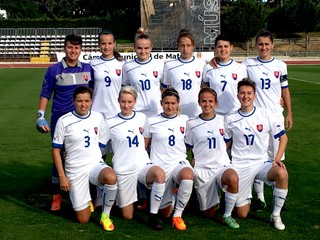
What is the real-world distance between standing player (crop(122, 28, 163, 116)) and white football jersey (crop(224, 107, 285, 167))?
Result: 1.01 meters

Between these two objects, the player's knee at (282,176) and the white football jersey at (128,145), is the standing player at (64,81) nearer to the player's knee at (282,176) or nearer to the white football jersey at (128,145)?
the white football jersey at (128,145)

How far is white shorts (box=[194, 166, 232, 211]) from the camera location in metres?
4.93

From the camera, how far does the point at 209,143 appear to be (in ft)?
16.3

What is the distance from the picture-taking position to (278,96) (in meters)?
5.61

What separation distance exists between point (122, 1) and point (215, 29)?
21067 millimetres

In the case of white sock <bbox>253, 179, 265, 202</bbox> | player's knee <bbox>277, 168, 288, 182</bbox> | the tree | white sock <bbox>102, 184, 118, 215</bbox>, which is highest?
the tree

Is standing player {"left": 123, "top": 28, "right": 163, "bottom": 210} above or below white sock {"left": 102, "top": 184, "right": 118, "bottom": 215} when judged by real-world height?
above

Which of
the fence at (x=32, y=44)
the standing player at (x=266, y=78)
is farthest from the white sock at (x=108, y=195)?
the fence at (x=32, y=44)

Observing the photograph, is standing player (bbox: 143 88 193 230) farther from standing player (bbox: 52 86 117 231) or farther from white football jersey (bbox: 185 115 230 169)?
standing player (bbox: 52 86 117 231)

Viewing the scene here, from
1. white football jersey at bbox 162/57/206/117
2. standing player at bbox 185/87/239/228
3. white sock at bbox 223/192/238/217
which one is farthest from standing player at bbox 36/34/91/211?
white sock at bbox 223/192/238/217

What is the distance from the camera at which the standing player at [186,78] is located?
556cm

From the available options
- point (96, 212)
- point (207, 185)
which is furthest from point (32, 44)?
point (207, 185)

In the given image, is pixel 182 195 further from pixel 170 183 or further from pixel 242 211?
pixel 242 211

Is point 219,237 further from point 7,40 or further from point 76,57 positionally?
point 7,40
